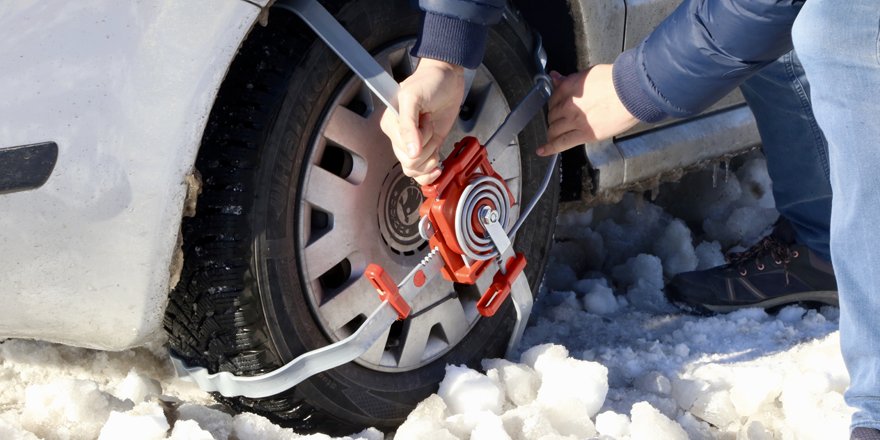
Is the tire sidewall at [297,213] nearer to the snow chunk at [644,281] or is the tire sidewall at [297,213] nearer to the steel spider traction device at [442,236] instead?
the steel spider traction device at [442,236]

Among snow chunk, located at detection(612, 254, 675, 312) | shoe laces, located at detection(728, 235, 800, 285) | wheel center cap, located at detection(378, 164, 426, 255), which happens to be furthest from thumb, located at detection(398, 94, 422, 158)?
shoe laces, located at detection(728, 235, 800, 285)

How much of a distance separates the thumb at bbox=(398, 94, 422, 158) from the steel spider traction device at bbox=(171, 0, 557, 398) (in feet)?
0.18

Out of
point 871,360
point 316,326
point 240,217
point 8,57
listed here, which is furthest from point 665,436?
point 8,57

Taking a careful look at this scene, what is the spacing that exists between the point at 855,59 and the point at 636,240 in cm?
169

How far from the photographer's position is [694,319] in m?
2.80

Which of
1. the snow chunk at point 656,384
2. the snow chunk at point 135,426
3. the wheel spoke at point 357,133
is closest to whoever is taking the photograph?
the snow chunk at point 135,426

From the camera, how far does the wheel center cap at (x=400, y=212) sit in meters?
2.06

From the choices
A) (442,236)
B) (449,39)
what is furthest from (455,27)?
(442,236)

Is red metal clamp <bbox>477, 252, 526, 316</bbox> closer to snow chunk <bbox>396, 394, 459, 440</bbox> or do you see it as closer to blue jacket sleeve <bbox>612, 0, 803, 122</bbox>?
snow chunk <bbox>396, 394, 459, 440</bbox>

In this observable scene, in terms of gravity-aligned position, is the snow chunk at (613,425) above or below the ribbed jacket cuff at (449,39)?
below

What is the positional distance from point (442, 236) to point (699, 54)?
599 millimetres

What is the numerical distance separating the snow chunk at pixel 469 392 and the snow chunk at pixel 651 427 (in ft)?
0.92

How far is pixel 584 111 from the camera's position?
2199mm

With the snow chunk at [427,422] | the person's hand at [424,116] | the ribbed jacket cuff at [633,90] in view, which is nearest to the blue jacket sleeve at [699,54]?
the ribbed jacket cuff at [633,90]
